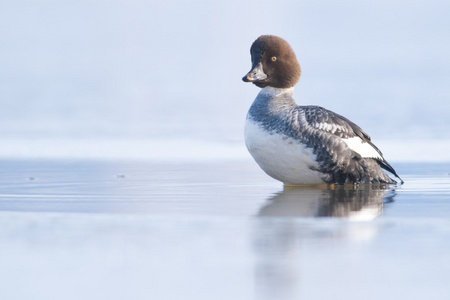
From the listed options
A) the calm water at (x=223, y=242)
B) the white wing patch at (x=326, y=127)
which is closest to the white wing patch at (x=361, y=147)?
the white wing patch at (x=326, y=127)

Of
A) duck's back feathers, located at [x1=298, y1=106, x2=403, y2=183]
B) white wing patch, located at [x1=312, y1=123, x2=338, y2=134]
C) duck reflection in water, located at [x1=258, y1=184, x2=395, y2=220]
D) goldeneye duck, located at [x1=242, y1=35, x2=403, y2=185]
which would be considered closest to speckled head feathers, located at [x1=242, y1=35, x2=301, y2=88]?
goldeneye duck, located at [x1=242, y1=35, x2=403, y2=185]

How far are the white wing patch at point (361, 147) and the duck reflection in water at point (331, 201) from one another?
0.91 feet

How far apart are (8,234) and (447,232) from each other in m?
2.47

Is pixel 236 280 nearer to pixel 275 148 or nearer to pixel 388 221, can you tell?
pixel 388 221

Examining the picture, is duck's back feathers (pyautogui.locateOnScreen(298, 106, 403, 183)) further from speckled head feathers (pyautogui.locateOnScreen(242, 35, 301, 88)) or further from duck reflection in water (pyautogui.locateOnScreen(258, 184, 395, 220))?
speckled head feathers (pyautogui.locateOnScreen(242, 35, 301, 88))

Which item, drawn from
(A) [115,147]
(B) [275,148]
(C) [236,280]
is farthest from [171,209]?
(A) [115,147]

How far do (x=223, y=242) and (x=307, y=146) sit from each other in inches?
114

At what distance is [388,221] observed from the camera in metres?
5.39

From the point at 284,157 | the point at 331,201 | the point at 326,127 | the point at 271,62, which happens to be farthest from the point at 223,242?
the point at 271,62

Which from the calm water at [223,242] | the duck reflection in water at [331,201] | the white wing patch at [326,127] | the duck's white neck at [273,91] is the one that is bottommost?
the calm water at [223,242]

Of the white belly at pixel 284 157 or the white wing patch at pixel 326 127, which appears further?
the white wing patch at pixel 326 127

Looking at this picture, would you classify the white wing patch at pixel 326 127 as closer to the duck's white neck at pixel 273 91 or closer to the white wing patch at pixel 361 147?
the white wing patch at pixel 361 147

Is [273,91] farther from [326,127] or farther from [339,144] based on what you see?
[339,144]

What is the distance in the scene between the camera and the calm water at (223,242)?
12.5ft
